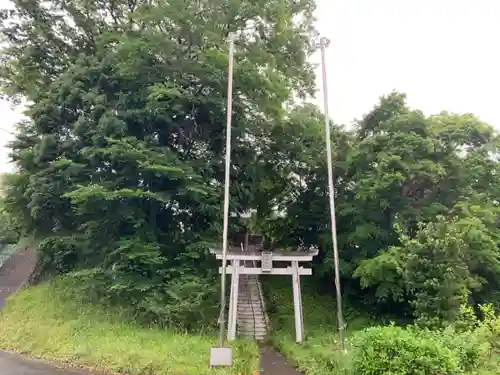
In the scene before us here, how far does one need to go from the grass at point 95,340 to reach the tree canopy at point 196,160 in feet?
2.91

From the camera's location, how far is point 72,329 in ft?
44.0

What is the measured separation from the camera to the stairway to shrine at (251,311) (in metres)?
14.0

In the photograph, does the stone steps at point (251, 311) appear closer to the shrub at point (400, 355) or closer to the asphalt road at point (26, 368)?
the asphalt road at point (26, 368)

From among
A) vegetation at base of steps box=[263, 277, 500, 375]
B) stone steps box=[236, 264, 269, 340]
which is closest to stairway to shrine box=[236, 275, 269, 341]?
stone steps box=[236, 264, 269, 340]

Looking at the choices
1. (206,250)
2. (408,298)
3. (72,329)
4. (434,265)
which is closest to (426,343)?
(434,265)

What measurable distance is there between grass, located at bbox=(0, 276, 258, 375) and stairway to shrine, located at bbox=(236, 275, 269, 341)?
1.66 meters

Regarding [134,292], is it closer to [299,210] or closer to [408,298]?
[299,210]

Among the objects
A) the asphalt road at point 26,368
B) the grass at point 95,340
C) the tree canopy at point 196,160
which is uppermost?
the tree canopy at point 196,160

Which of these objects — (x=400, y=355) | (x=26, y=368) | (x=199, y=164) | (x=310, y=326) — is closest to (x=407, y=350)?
(x=400, y=355)

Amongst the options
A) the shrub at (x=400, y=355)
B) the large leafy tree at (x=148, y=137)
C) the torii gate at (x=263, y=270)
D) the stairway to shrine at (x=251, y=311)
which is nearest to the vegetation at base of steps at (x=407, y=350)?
the shrub at (x=400, y=355)

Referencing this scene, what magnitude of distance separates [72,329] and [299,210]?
869 cm

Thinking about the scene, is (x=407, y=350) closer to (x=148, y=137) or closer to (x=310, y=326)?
(x=310, y=326)

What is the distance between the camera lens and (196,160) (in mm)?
15938

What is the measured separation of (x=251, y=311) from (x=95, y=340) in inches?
198
